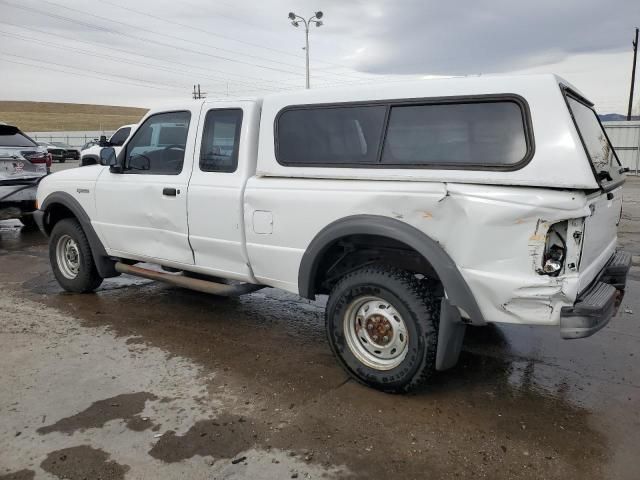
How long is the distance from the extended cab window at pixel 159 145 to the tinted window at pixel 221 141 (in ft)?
0.91

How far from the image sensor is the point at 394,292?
3395mm

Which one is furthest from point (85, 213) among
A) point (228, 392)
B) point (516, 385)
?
point (516, 385)

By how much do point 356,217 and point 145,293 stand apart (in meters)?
3.48

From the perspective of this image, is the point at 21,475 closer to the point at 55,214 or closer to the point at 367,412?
the point at 367,412

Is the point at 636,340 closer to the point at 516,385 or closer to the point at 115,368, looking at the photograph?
the point at 516,385

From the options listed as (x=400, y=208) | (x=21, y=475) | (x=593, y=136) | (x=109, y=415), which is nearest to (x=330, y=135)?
(x=400, y=208)

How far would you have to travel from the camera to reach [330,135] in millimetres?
3850

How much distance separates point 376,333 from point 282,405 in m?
0.78

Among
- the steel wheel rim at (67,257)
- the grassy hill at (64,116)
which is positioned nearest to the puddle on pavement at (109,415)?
the steel wheel rim at (67,257)

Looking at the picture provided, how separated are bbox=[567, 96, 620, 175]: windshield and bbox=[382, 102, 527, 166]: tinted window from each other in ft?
1.35

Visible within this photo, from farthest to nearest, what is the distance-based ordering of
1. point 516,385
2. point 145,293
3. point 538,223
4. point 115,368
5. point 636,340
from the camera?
point 145,293 → point 636,340 → point 115,368 → point 516,385 → point 538,223

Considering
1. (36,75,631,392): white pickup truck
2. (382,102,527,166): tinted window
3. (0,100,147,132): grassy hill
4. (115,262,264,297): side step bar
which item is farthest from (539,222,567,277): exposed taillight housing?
(0,100,147,132): grassy hill

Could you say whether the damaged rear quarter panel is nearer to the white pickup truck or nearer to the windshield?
the white pickup truck

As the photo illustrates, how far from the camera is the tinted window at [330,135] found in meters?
3.62
